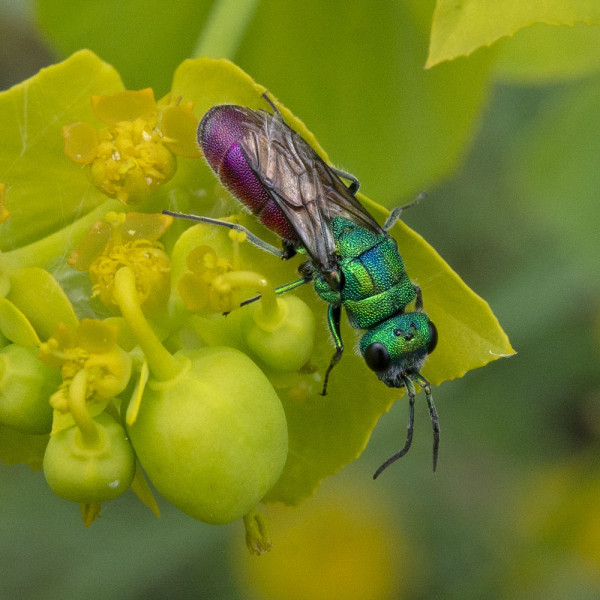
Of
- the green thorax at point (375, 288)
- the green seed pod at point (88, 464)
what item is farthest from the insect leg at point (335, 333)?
the green seed pod at point (88, 464)

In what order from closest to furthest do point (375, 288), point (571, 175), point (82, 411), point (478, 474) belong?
point (82, 411) < point (375, 288) < point (571, 175) < point (478, 474)

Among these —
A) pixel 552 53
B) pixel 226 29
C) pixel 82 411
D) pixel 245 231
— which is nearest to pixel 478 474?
pixel 552 53

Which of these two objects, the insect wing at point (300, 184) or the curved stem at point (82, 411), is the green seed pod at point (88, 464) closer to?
the curved stem at point (82, 411)

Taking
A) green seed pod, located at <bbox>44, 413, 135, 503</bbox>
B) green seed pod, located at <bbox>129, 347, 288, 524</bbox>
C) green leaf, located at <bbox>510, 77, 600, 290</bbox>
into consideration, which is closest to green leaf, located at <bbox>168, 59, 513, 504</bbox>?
green seed pod, located at <bbox>129, 347, 288, 524</bbox>

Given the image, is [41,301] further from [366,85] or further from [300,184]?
[366,85]

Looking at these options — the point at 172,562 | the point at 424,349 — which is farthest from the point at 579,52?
the point at 172,562

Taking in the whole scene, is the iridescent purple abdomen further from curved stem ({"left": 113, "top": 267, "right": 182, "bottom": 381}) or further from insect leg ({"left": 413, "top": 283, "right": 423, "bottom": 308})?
curved stem ({"left": 113, "top": 267, "right": 182, "bottom": 381})
